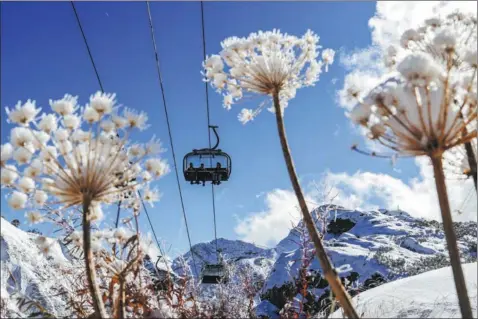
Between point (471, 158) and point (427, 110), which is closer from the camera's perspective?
point (427, 110)

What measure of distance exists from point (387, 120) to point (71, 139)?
1598 mm

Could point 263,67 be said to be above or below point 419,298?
above

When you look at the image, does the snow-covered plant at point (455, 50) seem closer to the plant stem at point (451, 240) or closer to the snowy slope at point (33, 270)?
the plant stem at point (451, 240)

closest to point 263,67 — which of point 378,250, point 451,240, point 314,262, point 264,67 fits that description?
point 264,67

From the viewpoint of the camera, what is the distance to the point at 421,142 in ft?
6.57

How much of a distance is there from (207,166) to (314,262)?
30.9 meters

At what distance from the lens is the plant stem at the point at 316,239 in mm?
1942

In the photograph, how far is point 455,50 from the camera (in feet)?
6.87

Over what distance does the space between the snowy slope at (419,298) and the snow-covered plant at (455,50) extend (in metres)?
0.74

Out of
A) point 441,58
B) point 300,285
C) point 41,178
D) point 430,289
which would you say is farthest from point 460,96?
point 41,178

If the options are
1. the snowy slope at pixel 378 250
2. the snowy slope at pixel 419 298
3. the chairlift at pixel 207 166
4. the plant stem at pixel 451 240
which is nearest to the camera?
the plant stem at pixel 451 240

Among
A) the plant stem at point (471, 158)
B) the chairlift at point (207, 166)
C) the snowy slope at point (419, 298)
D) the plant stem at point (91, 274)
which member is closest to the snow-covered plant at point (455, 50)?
the plant stem at point (471, 158)

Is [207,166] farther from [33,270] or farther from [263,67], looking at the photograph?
[263,67]

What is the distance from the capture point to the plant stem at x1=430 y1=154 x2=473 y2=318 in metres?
1.86
